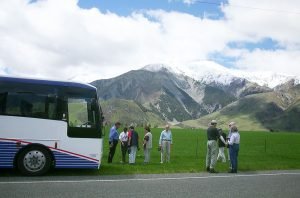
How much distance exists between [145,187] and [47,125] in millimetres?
4741

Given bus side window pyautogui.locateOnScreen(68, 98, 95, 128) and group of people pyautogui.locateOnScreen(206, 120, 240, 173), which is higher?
bus side window pyautogui.locateOnScreen(68, 98, 95, 128)

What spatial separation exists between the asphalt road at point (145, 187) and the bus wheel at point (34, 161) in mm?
664

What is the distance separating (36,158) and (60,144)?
39.5 inches

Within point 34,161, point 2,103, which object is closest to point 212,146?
point 34,161

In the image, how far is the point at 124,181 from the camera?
15.0 m

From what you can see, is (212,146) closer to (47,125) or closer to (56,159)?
(56,159)

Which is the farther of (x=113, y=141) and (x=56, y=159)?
(x=113, y=141)

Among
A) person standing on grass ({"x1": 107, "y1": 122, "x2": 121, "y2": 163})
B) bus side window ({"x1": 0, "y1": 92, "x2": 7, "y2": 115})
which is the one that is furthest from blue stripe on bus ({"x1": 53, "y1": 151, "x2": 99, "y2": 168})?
person standing on grass ({"x1": 107, "y1": 122, "x2": 121, "y2": 163})

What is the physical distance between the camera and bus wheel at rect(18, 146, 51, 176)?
15.6 meters

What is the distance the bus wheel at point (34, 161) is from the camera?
615 inches

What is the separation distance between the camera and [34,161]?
15.8 meters

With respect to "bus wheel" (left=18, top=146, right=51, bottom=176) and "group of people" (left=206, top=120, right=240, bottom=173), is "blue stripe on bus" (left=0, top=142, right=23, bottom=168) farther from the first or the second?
"group of people" (left=206, top=120, right=240, bottom=173)

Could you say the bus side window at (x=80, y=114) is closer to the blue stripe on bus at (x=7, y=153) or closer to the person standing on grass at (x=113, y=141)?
the blue stripe on bus at (x=7, y=153)

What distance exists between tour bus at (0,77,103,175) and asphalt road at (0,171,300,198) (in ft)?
3.02
